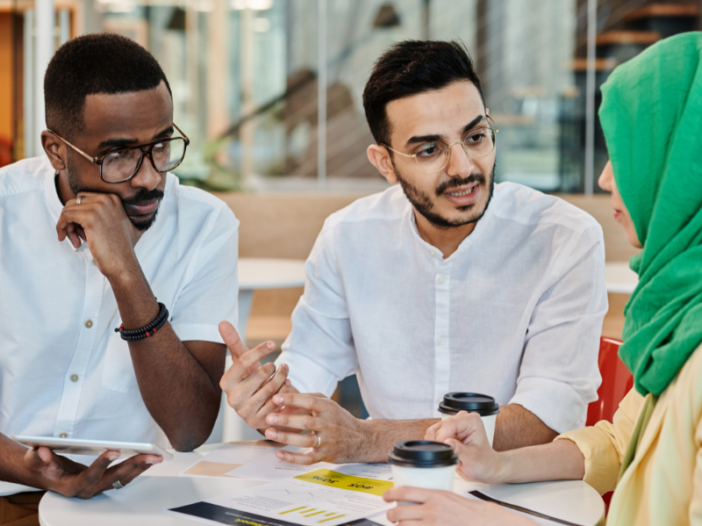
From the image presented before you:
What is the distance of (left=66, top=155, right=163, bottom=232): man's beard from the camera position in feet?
6.12

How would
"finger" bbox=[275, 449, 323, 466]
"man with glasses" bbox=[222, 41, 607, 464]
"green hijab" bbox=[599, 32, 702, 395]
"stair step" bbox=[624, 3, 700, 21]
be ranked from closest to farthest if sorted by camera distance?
"green hijab" bbox=[599, 32, 702, 395], "finger" bbox=[275, 449, 323, 466], "man with glasses" bbox=[222, 41, 607, 464], "stair step" bbox=[624, 3, 700, 21]

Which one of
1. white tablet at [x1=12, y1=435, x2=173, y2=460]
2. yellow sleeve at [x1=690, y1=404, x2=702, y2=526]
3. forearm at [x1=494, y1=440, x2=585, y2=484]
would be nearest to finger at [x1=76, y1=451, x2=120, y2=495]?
white tablet at [x1=12, y1=435, x2=173, y2=460]

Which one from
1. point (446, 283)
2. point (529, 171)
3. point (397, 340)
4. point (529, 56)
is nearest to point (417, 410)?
point (397, 340)

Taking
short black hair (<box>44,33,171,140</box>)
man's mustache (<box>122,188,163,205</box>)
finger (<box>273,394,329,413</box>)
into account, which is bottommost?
finger (<box>273,394,329,413</box>)

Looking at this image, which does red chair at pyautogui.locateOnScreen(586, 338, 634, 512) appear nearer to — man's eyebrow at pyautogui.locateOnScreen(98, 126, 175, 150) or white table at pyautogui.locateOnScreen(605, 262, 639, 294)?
white table at pyautogui.locateOnScreen(605, 262, 639, 294)

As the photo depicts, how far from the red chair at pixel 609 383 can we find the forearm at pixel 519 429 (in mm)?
207

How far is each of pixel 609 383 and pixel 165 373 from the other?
1111 mm

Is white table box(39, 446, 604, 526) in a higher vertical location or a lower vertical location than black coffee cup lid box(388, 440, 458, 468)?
lower

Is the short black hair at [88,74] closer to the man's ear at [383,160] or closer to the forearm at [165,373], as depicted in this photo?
the forearm at [165,373]

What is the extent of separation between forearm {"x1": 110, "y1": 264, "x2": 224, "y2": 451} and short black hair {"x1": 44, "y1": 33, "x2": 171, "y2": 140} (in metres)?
0.44

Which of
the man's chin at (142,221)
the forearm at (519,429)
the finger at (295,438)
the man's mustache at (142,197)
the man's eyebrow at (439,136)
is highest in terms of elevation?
the man's eyebrow at (439,136)

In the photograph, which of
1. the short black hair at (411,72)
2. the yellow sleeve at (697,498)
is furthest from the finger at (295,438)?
the short black hair at (411,72)

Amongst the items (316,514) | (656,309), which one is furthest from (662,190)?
(316,514)

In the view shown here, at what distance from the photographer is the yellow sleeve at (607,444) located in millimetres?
1420
